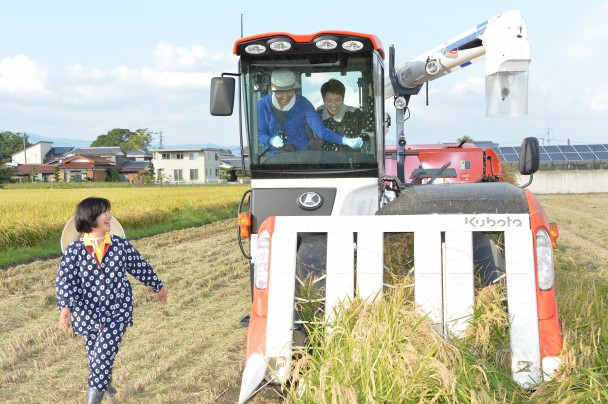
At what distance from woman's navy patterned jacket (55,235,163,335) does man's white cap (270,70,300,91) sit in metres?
2.20

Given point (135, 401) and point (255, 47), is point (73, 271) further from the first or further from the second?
point (255, 47)

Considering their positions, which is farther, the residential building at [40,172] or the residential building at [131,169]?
the residential building at [131,169]

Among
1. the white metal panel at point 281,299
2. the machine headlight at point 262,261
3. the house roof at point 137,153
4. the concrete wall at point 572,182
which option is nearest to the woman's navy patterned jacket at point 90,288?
the machine headlight at point 262,261

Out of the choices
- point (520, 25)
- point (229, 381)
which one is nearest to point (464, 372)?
point (229, 381)

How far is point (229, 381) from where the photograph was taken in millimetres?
4789

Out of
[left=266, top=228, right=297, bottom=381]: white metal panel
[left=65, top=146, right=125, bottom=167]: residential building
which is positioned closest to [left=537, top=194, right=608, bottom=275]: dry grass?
[left=266, top=228, right=297, bottom=381]: white metal panel

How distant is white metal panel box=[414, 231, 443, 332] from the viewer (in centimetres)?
383

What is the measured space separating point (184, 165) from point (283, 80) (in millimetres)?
74759

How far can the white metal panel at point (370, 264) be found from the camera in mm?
3887

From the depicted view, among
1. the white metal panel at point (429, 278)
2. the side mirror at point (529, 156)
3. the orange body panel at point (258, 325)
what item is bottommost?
the orange body panel at point (258, 325)

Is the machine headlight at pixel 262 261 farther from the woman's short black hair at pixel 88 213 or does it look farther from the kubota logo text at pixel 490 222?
the kubota logo text at pixel 490 222

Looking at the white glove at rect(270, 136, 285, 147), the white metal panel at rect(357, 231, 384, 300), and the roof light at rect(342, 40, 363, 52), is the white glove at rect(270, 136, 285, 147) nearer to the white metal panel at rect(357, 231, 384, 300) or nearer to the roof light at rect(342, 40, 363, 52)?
the roof light at rect(342, 40, 363, 52)

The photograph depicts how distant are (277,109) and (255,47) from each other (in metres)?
0.56

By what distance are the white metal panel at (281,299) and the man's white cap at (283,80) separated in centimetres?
205
